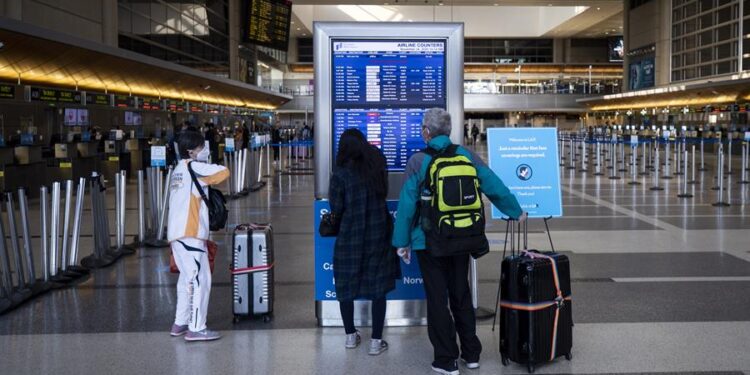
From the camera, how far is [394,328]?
6605 millimetres

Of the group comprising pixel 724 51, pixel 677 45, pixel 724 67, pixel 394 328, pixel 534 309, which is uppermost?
pixel 677 45

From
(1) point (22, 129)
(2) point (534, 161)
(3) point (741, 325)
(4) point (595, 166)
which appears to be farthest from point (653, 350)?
(4) point (595, 166)

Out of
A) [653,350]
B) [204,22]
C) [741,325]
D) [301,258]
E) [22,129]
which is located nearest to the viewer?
[653,350]

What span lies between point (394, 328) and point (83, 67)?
51.3ft

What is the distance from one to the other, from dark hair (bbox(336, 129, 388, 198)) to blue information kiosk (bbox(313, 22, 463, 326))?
2.78 ft

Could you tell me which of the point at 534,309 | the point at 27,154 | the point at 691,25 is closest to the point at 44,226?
the point at 534,309

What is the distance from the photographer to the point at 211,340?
20.3ft

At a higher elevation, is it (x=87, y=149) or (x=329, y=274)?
(x=87, y=149)

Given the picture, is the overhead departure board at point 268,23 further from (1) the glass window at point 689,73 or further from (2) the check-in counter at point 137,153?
(1) the glass window at point 689,73

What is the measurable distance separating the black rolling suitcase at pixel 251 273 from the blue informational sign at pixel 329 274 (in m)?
0.45

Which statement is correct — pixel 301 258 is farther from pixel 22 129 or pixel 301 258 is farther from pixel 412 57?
pixel 22 129

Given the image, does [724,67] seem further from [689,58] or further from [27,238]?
[27,238]

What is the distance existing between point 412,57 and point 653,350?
2.79 m

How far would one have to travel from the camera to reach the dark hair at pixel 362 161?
5.68m
